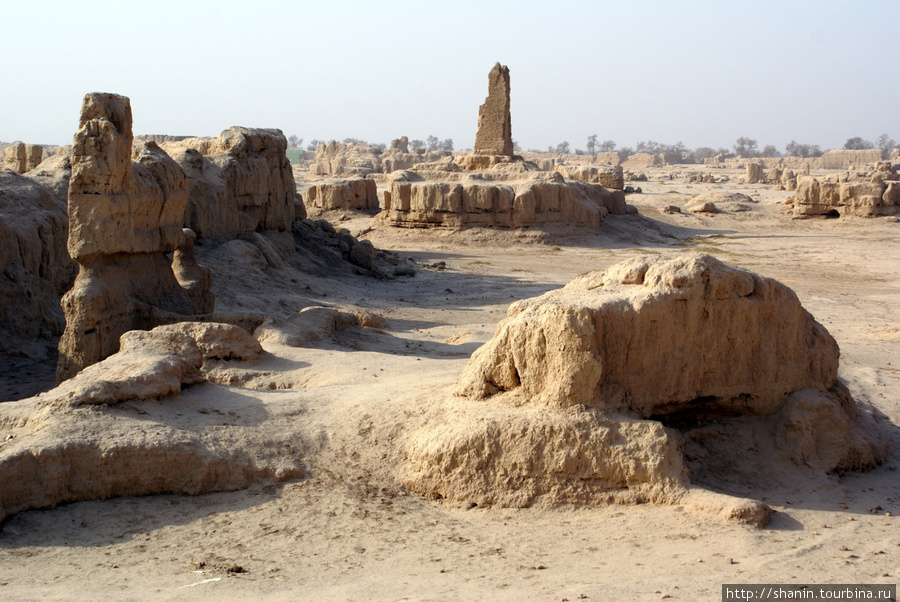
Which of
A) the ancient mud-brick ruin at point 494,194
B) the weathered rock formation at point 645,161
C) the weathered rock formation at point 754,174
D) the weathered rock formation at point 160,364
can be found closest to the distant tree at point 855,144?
the weathered rock formation at point 645,161

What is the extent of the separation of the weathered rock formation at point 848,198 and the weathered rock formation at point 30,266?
23740mm

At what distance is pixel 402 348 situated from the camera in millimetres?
10055

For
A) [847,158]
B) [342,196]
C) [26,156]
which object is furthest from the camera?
[847,158]

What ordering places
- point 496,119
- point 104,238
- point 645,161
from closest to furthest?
point 104,238 → point 496,119 → point 645,161

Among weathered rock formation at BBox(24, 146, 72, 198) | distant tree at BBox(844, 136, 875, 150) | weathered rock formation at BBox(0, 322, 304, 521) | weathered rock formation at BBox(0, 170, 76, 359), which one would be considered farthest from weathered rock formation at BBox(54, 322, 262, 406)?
distant tree at BBox(844, 136, 875, 150)

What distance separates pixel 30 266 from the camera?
11.2m

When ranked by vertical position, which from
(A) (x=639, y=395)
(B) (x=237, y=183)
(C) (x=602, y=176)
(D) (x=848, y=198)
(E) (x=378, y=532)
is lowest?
(E) (x=378, y=532)

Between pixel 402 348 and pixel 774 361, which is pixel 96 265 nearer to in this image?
pixel 402 348

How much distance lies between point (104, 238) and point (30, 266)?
3.13m

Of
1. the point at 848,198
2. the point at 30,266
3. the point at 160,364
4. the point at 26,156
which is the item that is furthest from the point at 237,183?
the point at 848,198

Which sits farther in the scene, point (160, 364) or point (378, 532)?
point (160, 364)

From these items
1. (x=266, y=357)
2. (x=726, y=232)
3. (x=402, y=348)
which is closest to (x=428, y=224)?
(x=726, y=232)

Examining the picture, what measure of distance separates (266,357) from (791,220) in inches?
952

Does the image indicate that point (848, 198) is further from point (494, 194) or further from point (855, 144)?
point (855, 144)
